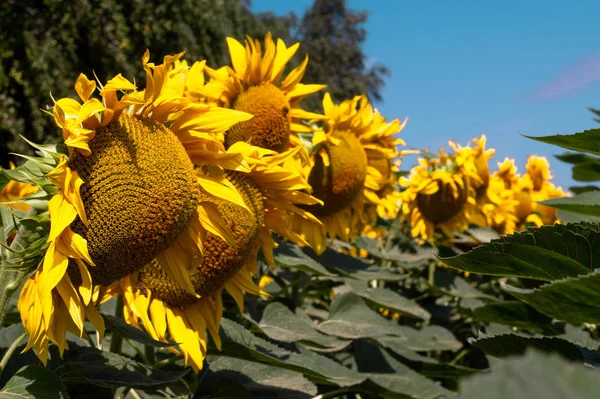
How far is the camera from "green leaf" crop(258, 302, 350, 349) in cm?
148

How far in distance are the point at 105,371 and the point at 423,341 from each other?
1.28m

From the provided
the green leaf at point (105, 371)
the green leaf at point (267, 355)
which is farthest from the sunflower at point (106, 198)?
the green leaf at point (267, 355)

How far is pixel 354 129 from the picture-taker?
2.18 m

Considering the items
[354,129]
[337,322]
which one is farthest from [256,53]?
[337,322]

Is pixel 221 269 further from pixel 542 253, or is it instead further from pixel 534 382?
pixel 534 382

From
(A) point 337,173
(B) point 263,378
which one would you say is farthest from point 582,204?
(A) point 337,173

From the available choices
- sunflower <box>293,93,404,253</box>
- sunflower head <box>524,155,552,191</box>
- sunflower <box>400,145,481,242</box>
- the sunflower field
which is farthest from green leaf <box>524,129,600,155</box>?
sunflower head <box>524,155,552,191</box>

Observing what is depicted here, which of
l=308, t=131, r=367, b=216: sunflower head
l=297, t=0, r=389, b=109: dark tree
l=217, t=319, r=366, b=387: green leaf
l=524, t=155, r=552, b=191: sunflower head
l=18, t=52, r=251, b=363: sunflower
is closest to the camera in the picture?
l=18, t=52, r=251, b=363: sunflower

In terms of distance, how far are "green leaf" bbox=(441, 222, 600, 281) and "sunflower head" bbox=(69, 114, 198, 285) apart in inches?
16.3

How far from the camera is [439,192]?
2.85 metres

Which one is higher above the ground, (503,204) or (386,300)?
(503,204)

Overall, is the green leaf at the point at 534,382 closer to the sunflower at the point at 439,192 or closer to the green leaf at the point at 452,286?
the green leaf at the point at 452,286

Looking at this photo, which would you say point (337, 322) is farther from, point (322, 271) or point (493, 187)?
point (493, 187)

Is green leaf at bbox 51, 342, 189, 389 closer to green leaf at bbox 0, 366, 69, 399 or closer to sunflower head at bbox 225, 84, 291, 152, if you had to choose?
green leaf at bbox 0, 366, 69, 399
